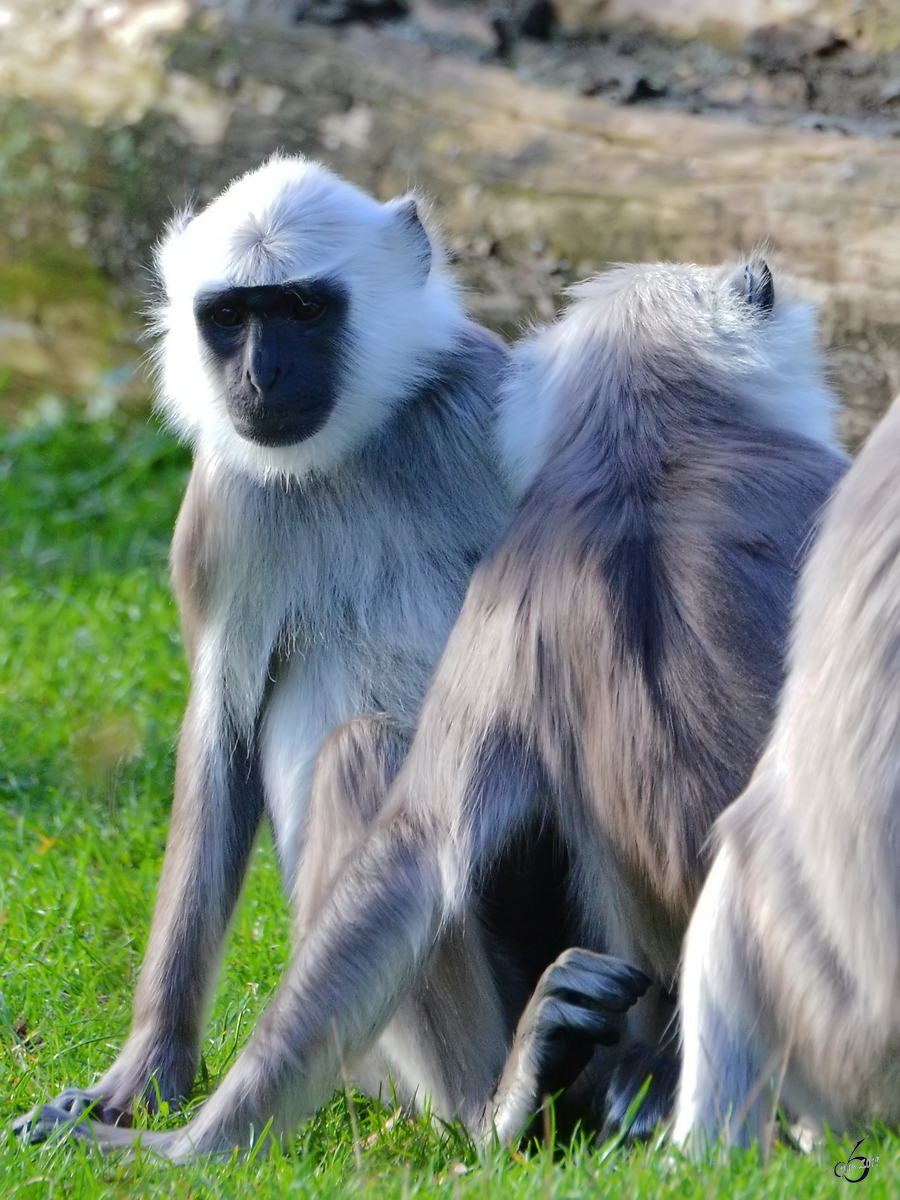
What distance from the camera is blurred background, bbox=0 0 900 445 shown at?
617cm

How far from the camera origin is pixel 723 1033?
3008mm

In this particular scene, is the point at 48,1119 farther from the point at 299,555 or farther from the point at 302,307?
the point at 302,307

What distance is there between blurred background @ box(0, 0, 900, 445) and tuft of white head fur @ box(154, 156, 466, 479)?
67.8 inches

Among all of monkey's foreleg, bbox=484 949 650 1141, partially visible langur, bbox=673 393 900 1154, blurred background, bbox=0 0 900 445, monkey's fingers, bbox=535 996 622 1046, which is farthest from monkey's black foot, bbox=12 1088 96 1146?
blurred background, bbox=0 0 900 445

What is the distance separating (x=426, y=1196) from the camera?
297cm

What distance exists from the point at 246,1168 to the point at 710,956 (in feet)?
3.17

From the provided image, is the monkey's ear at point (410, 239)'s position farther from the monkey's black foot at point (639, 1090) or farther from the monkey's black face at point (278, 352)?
the monkey's black foot at point (639, 1090)

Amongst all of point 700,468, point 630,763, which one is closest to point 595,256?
point 700,468

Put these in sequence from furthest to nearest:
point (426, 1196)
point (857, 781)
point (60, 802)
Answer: point (60, 802) → point (426, 1196) → point (857, 781)

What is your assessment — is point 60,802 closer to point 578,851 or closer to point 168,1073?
point 168,1073

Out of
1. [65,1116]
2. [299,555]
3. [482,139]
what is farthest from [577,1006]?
[482,139]

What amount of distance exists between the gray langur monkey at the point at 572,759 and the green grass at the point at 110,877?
0.21 meters

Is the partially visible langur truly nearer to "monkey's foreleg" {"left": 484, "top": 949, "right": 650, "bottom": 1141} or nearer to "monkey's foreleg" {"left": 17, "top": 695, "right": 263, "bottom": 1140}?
"monkey's foreleg" {"left": 484, "top": 949, "right": 650, "bottom": 1141}

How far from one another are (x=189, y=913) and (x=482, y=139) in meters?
3.67
